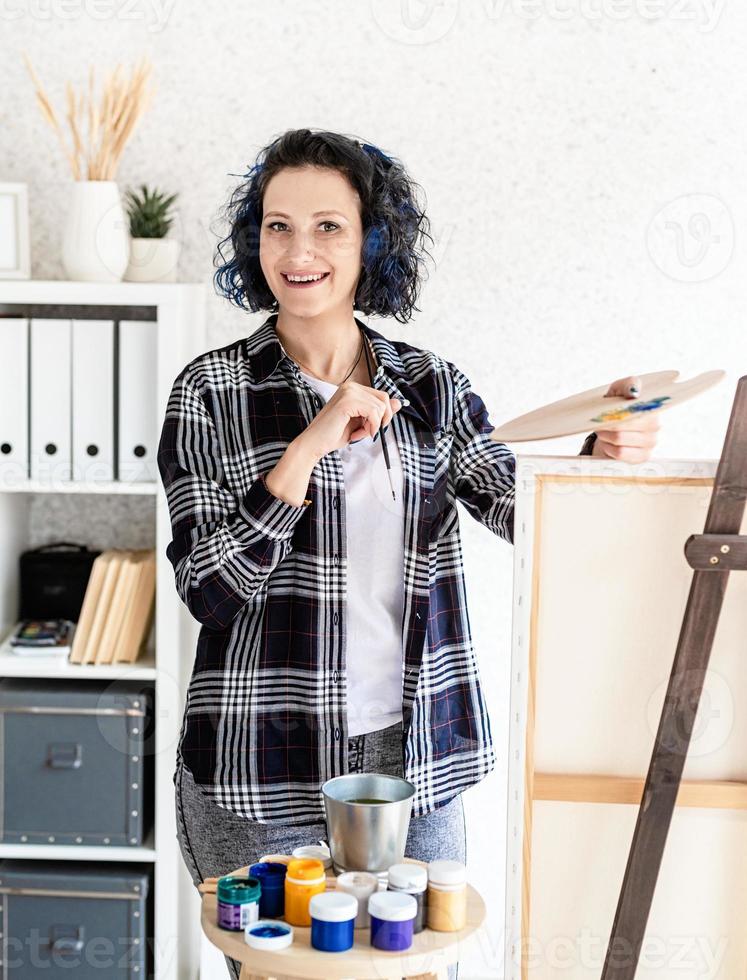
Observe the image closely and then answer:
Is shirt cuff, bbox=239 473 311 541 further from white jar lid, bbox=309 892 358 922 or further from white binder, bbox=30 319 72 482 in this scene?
white binder, bbox=30 319 72 482

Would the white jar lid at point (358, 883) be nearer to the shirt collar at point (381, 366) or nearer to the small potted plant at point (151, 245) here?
the shirt collar at point (381, 366)

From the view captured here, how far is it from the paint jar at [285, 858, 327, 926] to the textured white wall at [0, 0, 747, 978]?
1.24 metres

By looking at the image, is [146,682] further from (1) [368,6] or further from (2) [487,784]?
(1) [368,6]

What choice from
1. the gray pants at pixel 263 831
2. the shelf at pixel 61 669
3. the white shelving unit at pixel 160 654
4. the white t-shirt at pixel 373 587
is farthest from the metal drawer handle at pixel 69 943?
the white t-shirt at pixel 373 587

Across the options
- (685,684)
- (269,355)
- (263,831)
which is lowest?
(263,831)

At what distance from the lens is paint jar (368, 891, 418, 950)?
1054mm

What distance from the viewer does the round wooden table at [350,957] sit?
1044mm

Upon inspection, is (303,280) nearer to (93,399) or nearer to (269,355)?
(269,355)

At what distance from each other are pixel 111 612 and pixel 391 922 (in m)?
1.18

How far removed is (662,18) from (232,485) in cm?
135

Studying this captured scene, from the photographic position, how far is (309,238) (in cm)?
147

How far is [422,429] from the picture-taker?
1.54m

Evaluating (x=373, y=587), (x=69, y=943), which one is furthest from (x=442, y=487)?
(x=69, y=943)

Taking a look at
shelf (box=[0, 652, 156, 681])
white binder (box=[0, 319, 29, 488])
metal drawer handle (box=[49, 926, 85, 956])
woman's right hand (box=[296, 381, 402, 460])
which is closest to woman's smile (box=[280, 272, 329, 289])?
woman's right hand (box=[296, 381, 402, 460])
